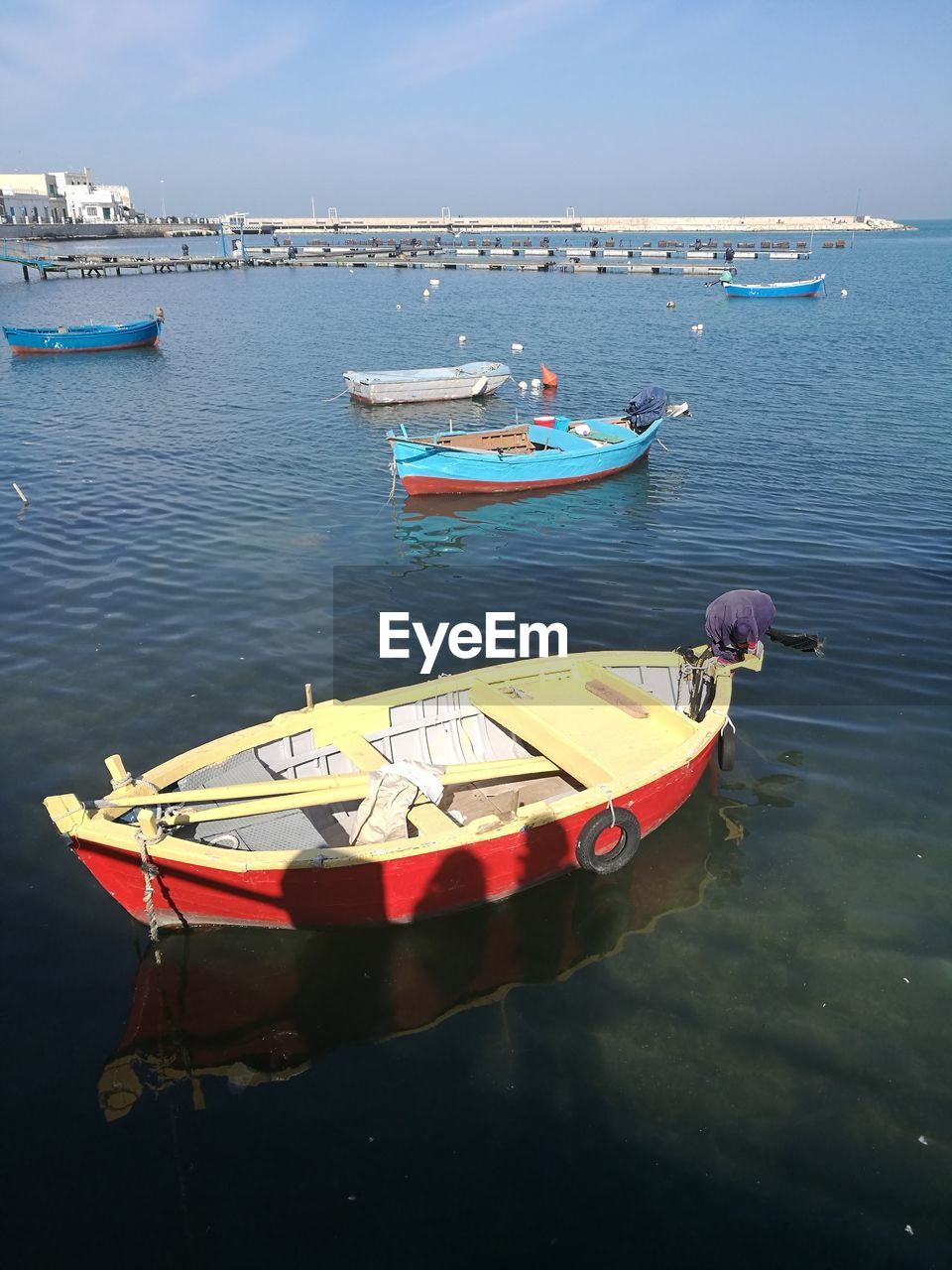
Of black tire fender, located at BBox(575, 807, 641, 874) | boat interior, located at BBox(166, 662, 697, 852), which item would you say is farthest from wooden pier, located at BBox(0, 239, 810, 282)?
black tire fender, located at BBox(575, 807, 641, 874)

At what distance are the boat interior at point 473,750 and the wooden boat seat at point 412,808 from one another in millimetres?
15

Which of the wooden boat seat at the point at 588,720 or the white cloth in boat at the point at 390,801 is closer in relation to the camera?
the white cloth in boat at the point at 390,801

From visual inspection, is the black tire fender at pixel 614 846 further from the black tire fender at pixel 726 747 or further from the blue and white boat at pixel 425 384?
the blue and white boat at pixel 425 384

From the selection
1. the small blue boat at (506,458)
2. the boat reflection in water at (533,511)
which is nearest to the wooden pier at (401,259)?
the small blue boat at (506,458)

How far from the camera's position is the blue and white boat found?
110 ft

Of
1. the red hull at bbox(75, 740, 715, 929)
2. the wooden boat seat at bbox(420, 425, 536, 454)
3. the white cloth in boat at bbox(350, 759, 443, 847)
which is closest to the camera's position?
the red hull at bbox(75, 740, 715, 929)

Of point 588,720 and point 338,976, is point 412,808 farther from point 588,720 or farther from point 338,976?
point 588,720

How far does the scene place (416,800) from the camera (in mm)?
8477

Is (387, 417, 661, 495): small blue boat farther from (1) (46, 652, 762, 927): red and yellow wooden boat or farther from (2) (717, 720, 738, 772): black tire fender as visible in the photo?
(2) (717, 720, 738, 772): black tire fender

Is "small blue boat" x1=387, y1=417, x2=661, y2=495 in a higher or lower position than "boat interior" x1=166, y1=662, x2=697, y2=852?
higher

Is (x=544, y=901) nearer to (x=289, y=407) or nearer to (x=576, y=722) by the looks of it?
(x=576, y=722)

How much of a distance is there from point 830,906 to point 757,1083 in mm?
2541

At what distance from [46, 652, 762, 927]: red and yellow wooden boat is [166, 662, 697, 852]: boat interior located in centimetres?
2

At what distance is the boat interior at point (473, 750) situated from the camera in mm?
8789
